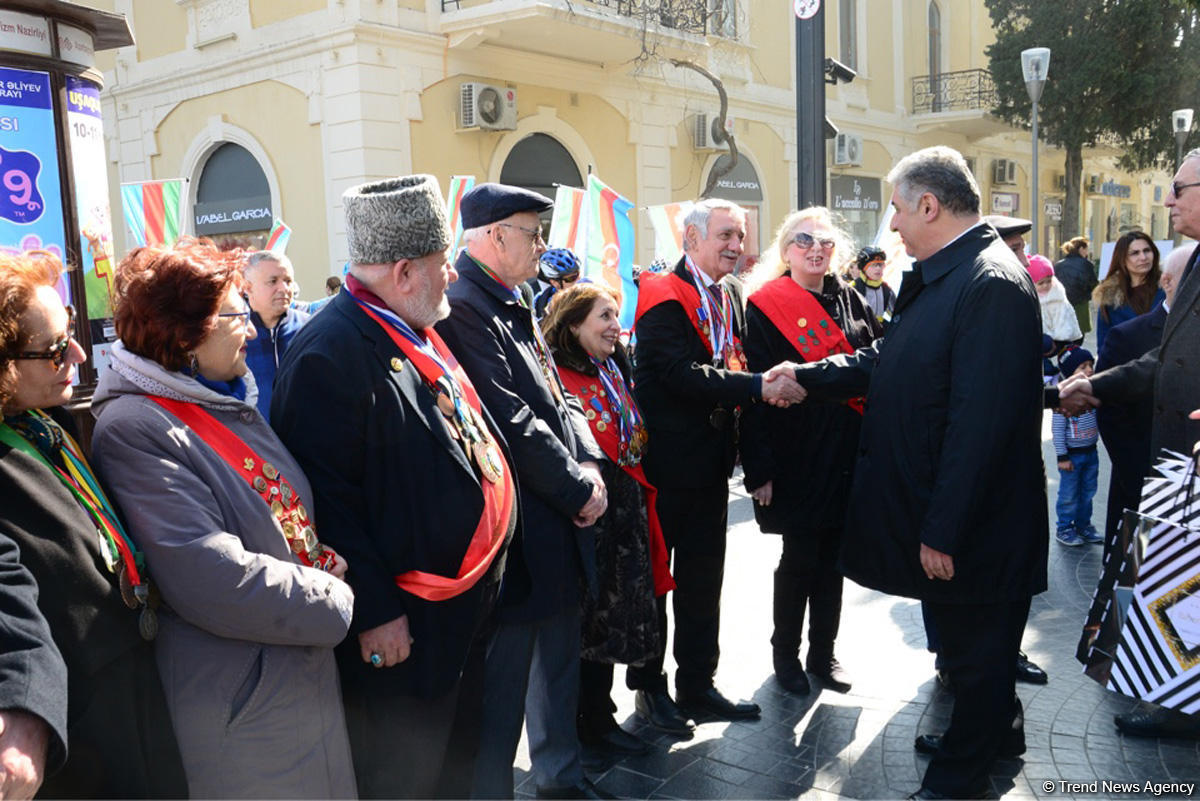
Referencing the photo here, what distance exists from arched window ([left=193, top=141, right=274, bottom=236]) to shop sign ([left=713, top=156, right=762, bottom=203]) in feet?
25.2

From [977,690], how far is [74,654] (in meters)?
2.60

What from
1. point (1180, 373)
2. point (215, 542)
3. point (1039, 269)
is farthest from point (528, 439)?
point (1039, 269)

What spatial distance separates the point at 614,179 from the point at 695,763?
13.0m

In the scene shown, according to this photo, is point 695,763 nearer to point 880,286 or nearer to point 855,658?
point 855,658

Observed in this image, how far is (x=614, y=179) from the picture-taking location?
15625 millimetres

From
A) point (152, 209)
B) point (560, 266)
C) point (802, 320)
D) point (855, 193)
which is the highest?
point (855, 193)

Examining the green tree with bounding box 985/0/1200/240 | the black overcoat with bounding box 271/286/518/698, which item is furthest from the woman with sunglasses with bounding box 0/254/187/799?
the green tree with bounding box 985/0/1200/240

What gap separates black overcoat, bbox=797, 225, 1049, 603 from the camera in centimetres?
297

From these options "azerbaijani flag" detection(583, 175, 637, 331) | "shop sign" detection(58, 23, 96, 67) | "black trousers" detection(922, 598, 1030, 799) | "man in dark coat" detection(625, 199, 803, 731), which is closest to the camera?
"black trousers" detection(922, 598, 1030, 799)

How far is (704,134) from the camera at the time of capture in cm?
1680

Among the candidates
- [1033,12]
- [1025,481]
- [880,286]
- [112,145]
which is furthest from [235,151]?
[1033,12]

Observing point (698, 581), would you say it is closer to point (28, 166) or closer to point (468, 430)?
point (468, 430)

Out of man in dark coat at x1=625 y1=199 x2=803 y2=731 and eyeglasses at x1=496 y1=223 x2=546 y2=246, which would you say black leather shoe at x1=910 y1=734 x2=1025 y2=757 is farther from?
eyeglasses at x1=496 y1=223 x2=546 y2=246

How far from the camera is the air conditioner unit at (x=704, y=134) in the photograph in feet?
55.1
